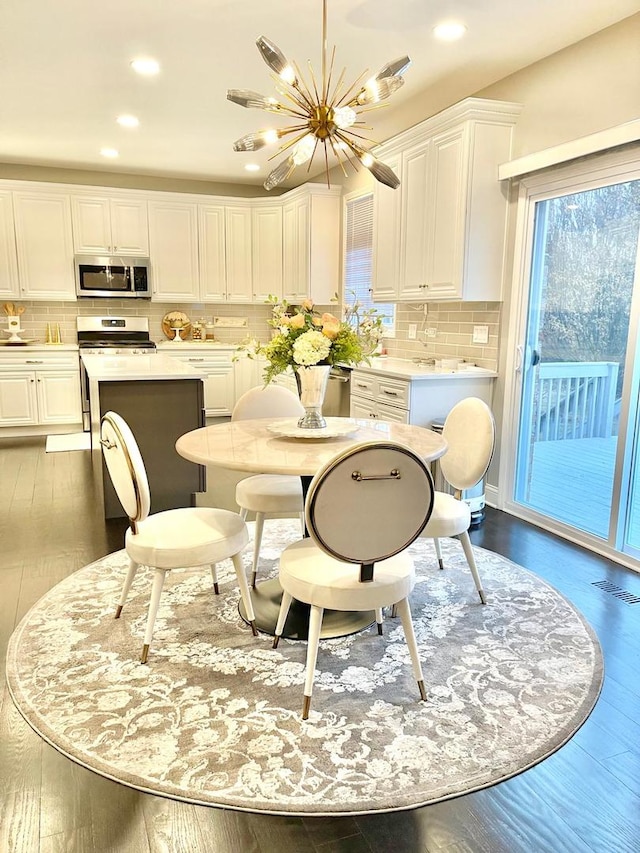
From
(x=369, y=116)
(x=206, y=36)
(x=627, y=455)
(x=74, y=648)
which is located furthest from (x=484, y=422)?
(x=369, y=116)

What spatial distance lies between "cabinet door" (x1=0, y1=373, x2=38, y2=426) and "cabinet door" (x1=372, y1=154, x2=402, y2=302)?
3.69m

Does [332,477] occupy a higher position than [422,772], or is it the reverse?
[332,477]

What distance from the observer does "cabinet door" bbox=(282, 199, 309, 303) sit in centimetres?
643

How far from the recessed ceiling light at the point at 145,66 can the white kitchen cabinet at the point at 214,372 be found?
3.39 meters

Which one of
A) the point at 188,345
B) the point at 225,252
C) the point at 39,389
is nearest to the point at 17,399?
the point at 39,389

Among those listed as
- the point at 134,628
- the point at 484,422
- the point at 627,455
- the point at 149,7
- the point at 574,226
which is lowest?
the point at 134,628

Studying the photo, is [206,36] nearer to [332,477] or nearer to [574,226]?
[574,226]

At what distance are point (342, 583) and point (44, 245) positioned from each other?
5.82 m

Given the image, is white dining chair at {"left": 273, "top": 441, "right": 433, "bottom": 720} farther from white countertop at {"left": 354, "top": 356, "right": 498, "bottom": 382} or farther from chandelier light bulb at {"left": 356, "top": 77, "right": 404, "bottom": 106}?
white countertop at {"left": 354, "top": 356, "right": 498, "bottom": 382}

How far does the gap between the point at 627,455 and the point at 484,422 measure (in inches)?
39.7

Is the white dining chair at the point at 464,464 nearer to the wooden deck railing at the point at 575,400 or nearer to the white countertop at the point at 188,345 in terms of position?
the wooden deck railing at the point at 575,400

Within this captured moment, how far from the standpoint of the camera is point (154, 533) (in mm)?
2396

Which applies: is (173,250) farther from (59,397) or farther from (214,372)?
(59,397)

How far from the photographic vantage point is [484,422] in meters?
2.84
